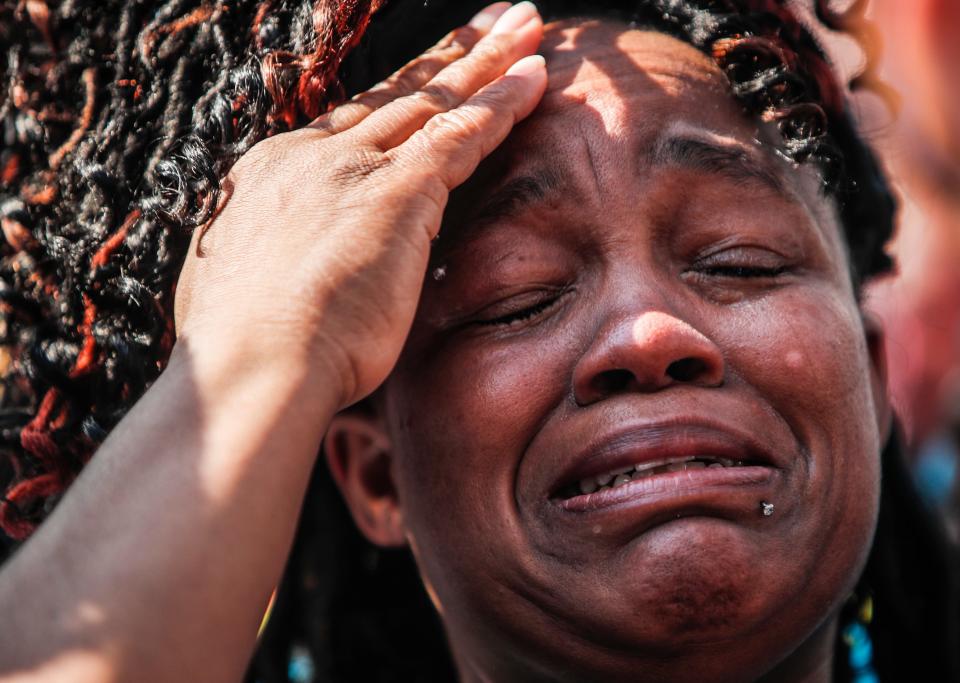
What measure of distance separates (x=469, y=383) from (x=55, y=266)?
1079 millimetres

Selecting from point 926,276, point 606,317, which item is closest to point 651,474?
point 606,317

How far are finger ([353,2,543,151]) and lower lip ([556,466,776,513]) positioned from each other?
832mm

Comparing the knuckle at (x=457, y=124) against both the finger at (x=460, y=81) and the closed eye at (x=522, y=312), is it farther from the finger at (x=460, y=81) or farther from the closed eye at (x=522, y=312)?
the closed eye at (x=522, y=312)

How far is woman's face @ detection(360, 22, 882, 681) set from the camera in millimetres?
2066

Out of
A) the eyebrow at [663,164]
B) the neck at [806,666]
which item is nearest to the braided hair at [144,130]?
the eyebrow at [663,164]

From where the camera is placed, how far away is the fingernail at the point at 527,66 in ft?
7.79

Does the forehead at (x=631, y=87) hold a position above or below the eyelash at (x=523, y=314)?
above

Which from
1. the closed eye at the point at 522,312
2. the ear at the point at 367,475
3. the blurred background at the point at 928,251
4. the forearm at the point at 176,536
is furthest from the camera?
the blurred background at the point at 928,251

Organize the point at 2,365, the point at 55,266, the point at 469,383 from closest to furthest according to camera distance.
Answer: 1. the point at 469,383
2. the point at 55,266
3. the point at 2,365

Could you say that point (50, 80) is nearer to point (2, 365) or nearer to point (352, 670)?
point (2, 365)

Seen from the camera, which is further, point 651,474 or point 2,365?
point 2,365

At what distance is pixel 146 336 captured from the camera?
2.42 m

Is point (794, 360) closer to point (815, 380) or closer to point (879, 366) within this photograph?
point (815, 380)

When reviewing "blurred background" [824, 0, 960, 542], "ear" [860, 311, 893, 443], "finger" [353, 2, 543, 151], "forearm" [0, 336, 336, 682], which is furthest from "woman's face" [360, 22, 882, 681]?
"blurred background" [824, 0, 960, 542]
